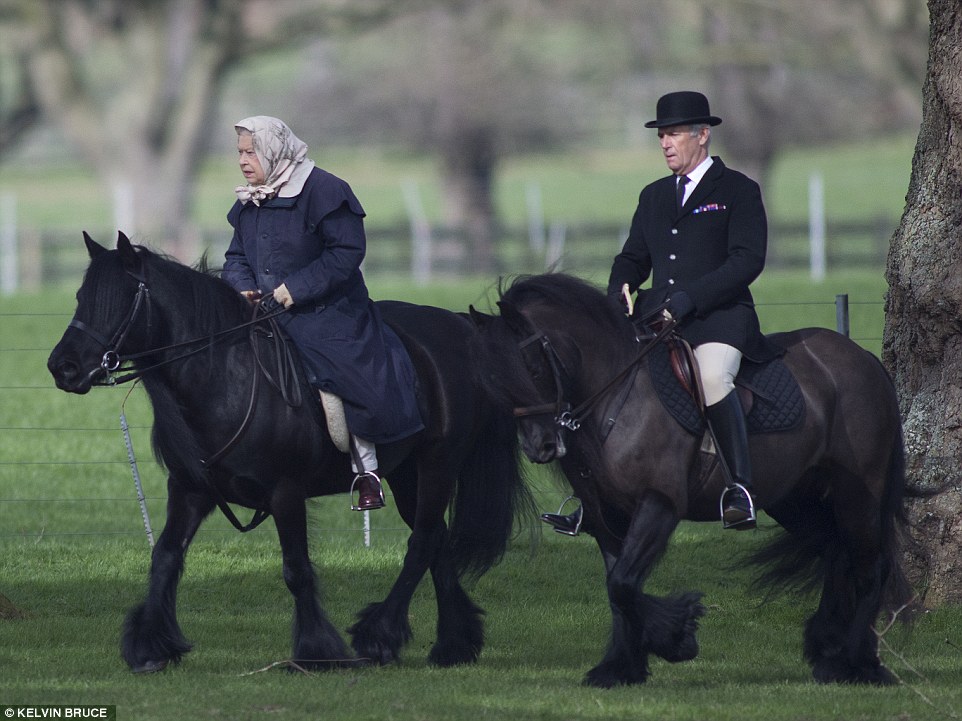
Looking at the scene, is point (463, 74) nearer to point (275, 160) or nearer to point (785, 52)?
point (785, 52)

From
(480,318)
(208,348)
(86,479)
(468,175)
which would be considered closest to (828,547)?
(480,318)

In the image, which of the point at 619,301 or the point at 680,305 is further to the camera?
the point at 619,301

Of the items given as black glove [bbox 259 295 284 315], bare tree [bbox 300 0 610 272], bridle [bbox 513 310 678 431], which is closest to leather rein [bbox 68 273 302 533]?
black glove [bbox 259 295 284 315]

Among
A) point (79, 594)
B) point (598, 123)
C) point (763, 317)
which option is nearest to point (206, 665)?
point (79, 594)

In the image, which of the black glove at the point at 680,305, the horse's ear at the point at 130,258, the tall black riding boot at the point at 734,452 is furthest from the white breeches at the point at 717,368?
the horse's ear at the point at 130,258

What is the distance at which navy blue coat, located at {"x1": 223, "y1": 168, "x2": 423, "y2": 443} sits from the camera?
6.84m

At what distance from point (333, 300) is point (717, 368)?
180 centimetres

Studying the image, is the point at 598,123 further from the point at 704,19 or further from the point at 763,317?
the point at 763,317

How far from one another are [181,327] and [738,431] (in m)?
2.44

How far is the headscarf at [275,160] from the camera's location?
6.83m

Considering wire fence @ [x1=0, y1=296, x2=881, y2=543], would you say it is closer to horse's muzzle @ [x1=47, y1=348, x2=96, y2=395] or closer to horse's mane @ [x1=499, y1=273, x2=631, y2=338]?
horse's muzzle @ [x1=47, y1=348, x2=96, y2=395]

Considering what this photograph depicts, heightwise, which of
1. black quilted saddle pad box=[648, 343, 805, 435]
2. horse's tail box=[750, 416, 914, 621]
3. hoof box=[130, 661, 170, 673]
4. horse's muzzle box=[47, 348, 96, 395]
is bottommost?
hoof box=[130, 661, 170, 673]

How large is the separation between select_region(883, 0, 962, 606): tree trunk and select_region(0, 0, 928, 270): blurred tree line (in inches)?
835

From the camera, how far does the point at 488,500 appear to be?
7.48 m
